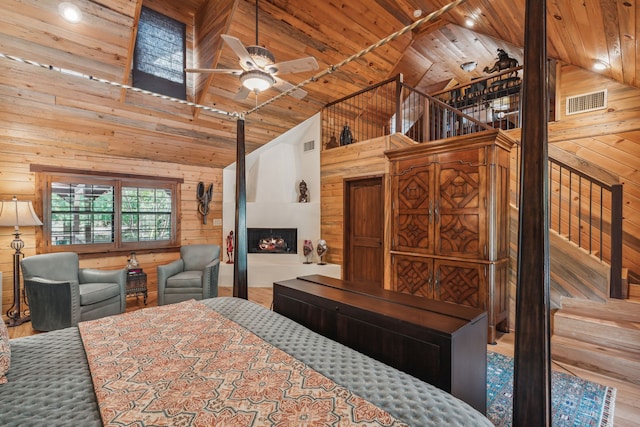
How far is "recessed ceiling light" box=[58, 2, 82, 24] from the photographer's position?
2906 millimetres

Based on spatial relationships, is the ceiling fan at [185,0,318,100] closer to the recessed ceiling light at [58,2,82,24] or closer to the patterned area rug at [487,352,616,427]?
the recessed ceiling light at [58,2,82,24]

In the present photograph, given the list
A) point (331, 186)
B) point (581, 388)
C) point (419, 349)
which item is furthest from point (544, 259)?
point (331, 186)

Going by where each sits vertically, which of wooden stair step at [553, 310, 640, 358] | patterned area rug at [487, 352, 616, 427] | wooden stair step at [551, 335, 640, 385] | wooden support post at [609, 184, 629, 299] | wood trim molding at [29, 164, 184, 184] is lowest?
patterned area rug at [487, 352, 616, 427]

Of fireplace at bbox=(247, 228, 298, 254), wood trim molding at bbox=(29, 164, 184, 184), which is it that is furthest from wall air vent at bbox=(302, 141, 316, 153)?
wood trim molding at bbox=(29, 164, 184, 184)

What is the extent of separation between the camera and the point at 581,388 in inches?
90.4

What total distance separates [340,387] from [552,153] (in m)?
4.53

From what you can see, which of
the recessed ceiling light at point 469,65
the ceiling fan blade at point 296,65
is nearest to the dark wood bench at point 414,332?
the ceiling fan blade at point 296,65

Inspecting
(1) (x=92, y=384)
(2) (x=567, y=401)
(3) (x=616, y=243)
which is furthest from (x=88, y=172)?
(3) (x=616, y=243)

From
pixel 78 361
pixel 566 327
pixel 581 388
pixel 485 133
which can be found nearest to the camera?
pixel 78 361

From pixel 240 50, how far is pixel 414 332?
2.43 m

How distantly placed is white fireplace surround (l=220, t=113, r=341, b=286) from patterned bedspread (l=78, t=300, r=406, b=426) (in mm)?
3731

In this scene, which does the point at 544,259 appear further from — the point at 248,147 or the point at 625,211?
the point at 248,147

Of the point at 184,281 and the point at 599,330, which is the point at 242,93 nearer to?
the point at 184,281

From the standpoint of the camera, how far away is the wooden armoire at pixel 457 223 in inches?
129
